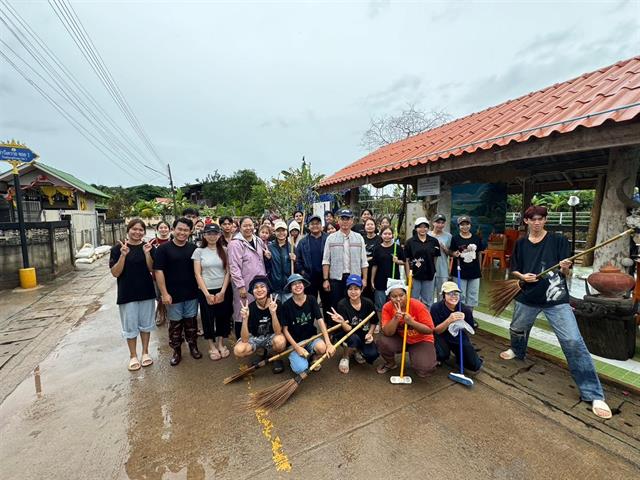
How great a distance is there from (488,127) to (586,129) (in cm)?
196

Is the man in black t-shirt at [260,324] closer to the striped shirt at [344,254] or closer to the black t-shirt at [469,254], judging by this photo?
the striped shirt at [344,254]

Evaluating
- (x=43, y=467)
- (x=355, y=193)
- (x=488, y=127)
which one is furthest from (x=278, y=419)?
(x=355, y=193)

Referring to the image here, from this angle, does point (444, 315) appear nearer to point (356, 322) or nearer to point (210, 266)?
point (356, 322)

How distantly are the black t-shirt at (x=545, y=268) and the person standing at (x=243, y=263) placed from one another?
2957 millimetres

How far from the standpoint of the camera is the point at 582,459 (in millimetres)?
2121

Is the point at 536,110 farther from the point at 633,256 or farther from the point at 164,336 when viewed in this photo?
the point at 164,336

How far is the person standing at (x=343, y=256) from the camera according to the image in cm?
393

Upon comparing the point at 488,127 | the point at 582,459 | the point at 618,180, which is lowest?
the point at 582,459

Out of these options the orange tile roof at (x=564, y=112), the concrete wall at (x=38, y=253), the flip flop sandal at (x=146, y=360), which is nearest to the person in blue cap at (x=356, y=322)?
the flip flop sandal at (x=146, y=360)

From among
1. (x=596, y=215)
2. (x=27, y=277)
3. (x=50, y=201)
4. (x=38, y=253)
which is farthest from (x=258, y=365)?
(x=50, y=201)

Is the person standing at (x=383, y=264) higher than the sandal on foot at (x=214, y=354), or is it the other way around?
the person standing at (x=383, y=264)

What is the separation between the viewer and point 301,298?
3451mm

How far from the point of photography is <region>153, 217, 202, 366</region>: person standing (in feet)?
11.2

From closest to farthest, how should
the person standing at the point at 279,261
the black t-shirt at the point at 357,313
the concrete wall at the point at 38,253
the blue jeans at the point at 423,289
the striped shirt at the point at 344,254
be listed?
the black t-shirt at the point at 357,313
the striped shirt at the point at 344,254
the person standing at the point at 279,261
the blue jeans at the point at 423,289
the concrete wall at the point at 38,253
